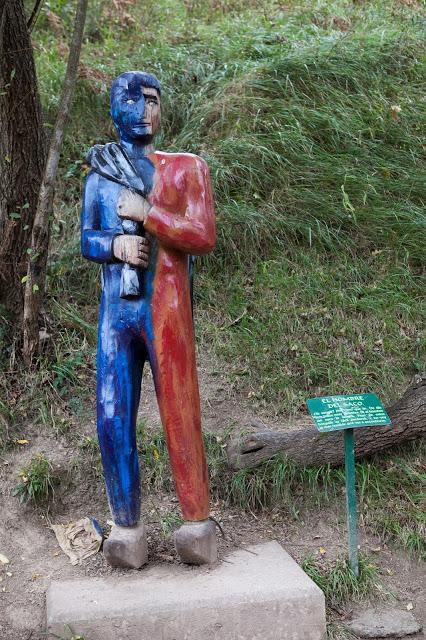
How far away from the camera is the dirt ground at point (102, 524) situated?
4.01 metres

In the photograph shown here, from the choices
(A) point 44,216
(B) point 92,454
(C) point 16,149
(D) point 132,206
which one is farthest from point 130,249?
(C) point 16,149

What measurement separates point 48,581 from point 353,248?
3423 mm

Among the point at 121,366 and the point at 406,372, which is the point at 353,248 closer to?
the point at 406,372

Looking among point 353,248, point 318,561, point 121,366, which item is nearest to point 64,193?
point 353,248

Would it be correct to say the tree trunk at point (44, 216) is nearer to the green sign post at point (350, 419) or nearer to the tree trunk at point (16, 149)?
the tree trunk at point (16, 149)

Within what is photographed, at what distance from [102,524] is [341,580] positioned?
54.6 inches

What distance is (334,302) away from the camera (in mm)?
5805

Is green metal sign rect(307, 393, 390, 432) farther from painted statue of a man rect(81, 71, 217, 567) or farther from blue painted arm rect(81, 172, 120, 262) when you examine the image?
blue painted arm rect(81, 172, 120, 262)

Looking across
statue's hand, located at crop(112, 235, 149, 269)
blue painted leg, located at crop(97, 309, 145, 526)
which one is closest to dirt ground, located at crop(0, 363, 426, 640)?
blue painted leg, located at crop(97, 309, 145, 526)

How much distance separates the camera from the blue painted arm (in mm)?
3607

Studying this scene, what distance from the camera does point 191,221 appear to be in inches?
139

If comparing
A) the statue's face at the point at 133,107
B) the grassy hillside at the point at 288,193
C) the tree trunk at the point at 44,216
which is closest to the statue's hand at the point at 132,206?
the statue's face at the point at 133,107

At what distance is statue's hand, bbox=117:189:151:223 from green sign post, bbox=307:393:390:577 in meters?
1.23

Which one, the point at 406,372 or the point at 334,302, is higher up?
the point at 334,302
